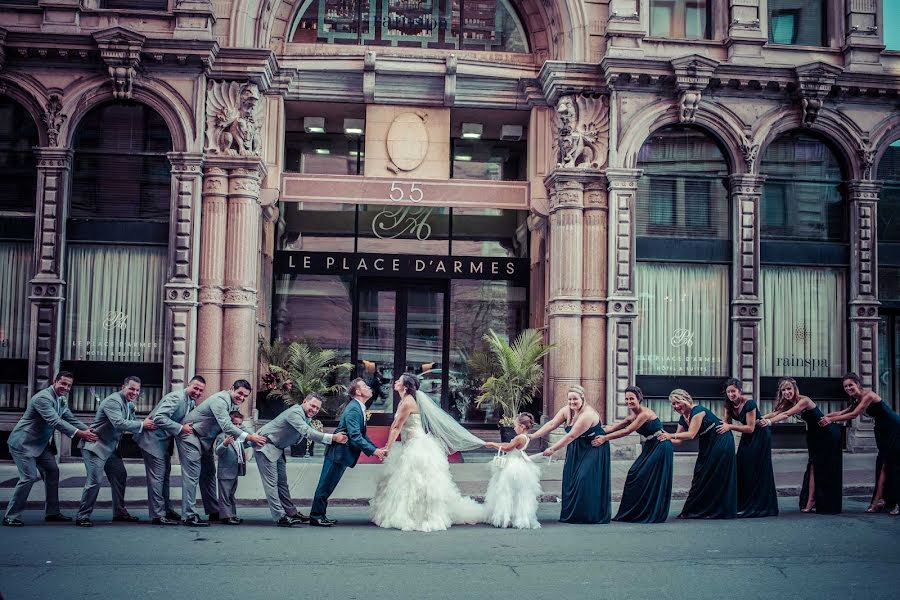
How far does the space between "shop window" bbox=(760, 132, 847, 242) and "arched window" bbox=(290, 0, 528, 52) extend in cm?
575

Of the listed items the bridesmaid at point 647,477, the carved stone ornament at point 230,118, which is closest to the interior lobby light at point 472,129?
the carved stone ornament at point 230,118

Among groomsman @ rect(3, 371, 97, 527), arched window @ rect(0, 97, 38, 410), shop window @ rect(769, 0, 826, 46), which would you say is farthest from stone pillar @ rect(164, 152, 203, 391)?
shop window @ rect(769, 0, 826, 46)

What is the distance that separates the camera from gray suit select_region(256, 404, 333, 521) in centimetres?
1020

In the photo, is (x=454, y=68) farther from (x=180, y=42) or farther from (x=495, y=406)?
(x=495, y=406)

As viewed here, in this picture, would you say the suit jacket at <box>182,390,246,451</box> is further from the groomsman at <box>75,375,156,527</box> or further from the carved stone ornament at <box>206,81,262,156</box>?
the carved stone ornament at <box>206,81,262,156</box>

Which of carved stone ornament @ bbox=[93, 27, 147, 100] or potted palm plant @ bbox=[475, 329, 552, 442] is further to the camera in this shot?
potted palm plant @ bbox=[475, 329, 552, 442]

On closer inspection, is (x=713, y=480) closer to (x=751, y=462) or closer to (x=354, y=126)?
(x=751, y=462)

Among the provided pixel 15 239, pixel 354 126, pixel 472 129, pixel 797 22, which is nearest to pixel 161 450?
pixel 15 239

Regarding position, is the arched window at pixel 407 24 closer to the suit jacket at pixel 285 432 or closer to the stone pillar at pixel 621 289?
the stone pillar at pixel 621 289

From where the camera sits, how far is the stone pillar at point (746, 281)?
17.1 meters

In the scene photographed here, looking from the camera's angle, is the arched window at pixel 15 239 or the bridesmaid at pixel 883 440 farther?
the arched window at pixel 15 239

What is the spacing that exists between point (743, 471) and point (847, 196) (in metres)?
8.67

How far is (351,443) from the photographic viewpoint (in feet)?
34.0

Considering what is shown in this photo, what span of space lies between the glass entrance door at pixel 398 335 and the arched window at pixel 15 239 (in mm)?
6537
